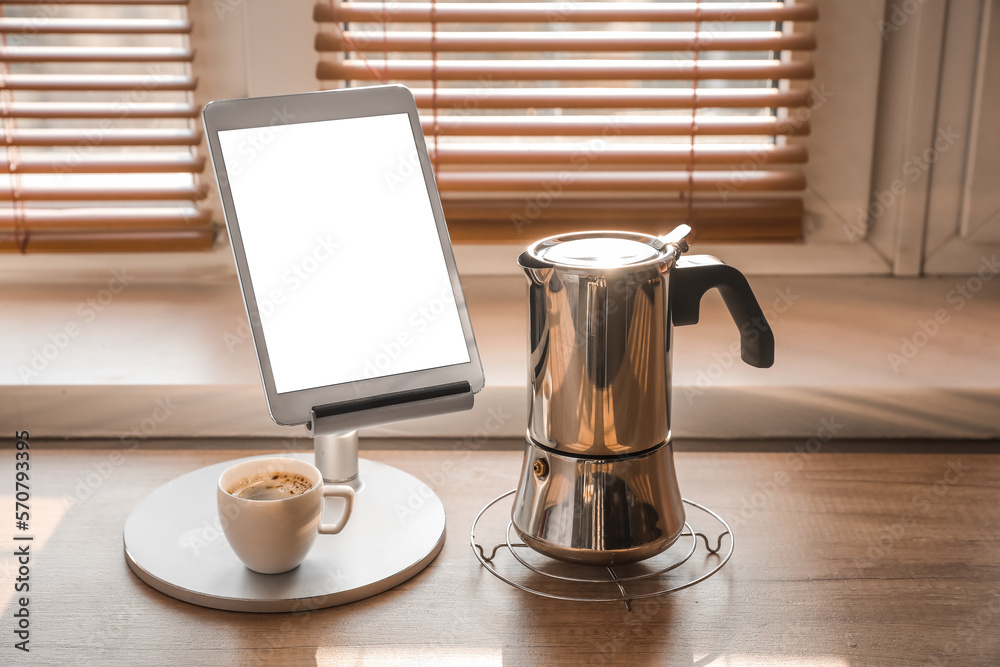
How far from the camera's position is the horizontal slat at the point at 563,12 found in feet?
4.17

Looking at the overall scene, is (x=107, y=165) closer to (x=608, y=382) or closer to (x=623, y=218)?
(x=623, y=218)

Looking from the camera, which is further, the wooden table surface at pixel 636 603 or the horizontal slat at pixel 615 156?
the horizontal slat at pixel 615 156

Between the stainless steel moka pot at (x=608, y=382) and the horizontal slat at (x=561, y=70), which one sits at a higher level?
the horizontal slat at (x=561, y=70)

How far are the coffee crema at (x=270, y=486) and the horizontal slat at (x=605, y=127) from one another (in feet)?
2.24

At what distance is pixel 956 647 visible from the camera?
675 millimetres

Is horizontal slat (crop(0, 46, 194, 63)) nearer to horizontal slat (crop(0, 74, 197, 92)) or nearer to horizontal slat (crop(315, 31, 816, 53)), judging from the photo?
horizontal slat (crop(0, 74, 197, 92))

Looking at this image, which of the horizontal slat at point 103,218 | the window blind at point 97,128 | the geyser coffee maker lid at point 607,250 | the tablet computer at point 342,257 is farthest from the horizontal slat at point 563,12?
the geyser coffee maker lid at point 607,250

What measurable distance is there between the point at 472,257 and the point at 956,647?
90 cm

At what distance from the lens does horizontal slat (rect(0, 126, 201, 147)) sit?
133 centimetres

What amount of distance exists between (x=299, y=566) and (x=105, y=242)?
0.82 m

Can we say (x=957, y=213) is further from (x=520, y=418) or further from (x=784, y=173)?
(x=520, y=418)

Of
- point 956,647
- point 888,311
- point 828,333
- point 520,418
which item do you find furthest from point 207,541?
point 888,311

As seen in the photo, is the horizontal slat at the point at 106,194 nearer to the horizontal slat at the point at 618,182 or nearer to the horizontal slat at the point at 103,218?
the horizontal slat at the point at 103,218

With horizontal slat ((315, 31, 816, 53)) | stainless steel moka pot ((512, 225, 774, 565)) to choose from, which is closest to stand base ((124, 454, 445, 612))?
stainless steel moka pot ((512, 225, 774, 565))
